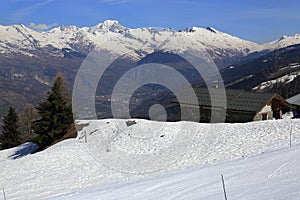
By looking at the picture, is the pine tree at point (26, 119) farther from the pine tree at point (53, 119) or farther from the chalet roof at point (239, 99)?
the chalet roof at point (239, 99)

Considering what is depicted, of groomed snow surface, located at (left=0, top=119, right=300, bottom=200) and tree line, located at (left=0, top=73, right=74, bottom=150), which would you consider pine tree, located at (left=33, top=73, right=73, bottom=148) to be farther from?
groomed snow surface, located at (left=0, top=119, right=300, bottom=200)

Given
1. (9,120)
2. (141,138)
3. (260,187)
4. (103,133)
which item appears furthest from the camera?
(9,120)

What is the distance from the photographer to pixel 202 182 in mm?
14969

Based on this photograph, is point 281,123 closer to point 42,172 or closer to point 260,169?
point 260,169

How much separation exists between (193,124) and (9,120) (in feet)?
119

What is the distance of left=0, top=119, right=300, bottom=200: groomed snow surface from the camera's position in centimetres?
1365

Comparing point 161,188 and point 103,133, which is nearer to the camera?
point 161,188

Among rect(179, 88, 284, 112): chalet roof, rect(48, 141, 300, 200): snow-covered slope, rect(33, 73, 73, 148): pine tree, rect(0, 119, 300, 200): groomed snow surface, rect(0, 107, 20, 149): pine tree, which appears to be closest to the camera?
rect(48, 141, 300, 200): snow-covered slope

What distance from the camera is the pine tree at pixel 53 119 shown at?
41344mm

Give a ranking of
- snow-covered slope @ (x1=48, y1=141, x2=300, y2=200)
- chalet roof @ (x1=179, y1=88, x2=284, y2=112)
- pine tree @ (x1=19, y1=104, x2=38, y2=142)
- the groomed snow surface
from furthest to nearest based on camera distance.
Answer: pine tree @ (x1=19, y1=104, x2=38, y2=142), chalet roof @ (x1=179, y1=88, x2=284, y2=112), the groomed snow surface, snow-covered slope @ (x1=48, y1=141, x2=300, y2=200)

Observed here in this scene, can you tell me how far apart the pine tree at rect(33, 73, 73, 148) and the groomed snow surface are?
13.3 ft

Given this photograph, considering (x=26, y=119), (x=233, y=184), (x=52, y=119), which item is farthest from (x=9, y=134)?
(x=233, y=184)

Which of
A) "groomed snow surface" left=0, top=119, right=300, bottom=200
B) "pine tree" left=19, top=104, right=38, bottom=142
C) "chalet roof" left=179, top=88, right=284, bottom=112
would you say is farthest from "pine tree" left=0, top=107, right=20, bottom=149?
"chalet roof" left=179, top=88, right=284, bottom=112

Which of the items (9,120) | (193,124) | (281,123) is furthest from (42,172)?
(9,120)
